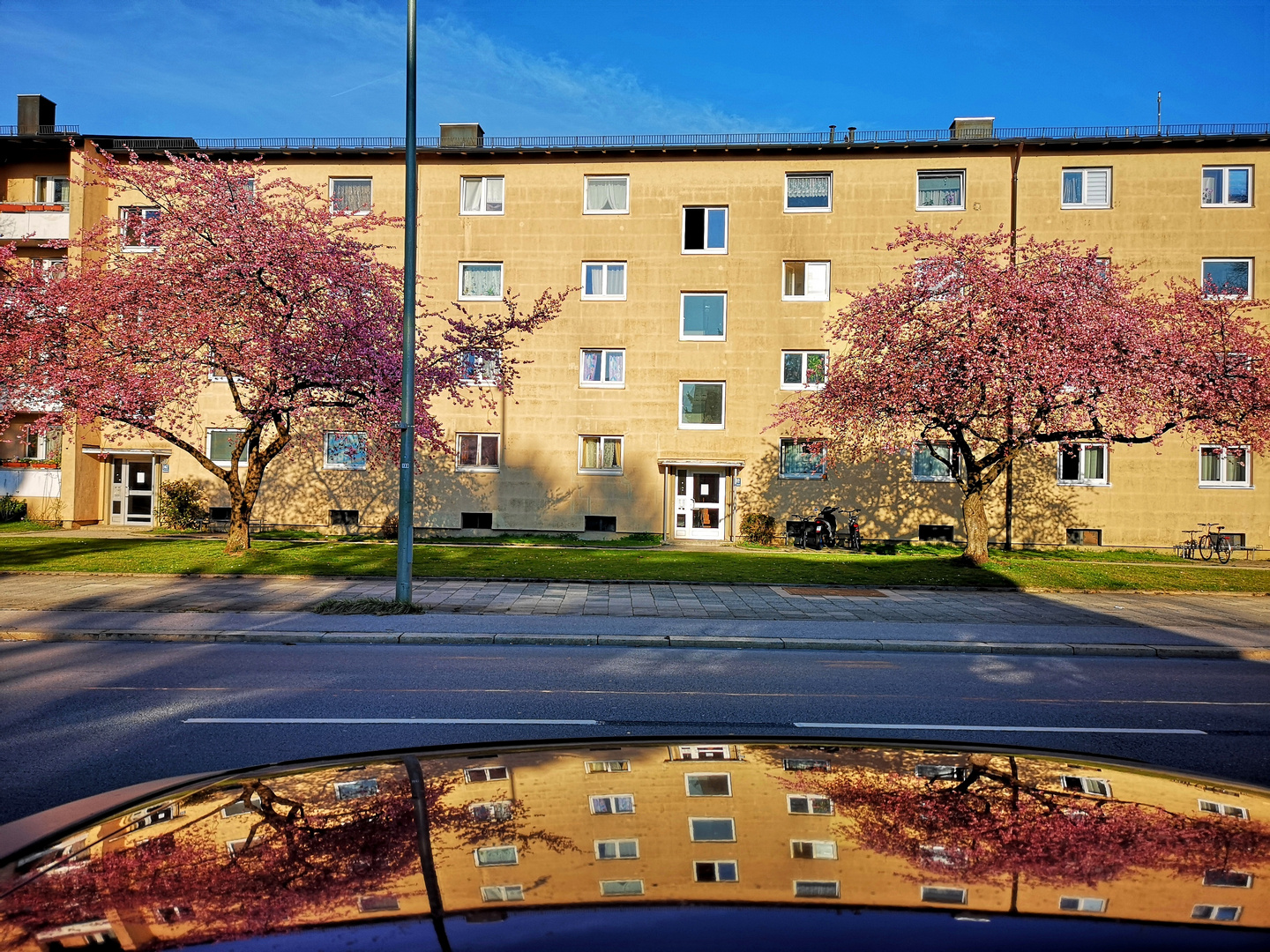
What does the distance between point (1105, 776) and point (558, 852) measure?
1863mm

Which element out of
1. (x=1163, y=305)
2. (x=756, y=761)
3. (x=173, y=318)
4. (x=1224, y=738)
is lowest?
(x=1224, y=738)

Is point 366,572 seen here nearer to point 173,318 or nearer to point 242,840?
point 173,318

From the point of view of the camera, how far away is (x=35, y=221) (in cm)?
2797

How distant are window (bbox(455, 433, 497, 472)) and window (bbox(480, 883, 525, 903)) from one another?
1017 inches

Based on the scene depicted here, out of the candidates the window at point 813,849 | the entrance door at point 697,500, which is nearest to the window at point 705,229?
the entrance door at point 697,500

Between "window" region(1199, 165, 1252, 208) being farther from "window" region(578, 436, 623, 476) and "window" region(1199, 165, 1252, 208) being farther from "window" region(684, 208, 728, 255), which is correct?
"window" region(578, 436, 623, 476)

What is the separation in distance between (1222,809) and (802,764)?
1200 mm

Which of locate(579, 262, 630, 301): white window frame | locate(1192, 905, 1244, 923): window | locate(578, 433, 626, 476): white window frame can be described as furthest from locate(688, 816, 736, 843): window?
locate(579, 262, 630, 301): white window frame

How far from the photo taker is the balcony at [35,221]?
27.9m

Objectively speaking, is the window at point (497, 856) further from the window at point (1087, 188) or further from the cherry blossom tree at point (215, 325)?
the window at point (1087, 188)

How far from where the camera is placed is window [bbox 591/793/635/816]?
213 centimetres

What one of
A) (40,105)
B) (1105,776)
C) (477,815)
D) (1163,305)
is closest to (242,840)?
(477,815)

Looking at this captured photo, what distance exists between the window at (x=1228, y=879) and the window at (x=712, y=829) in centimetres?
106

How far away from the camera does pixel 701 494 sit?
26906mm
